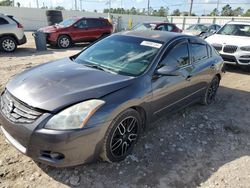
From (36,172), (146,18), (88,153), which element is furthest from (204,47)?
(146,18)

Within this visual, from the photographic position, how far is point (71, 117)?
273 centimetres

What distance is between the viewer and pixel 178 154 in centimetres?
370

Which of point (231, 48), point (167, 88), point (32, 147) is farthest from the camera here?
point (231, 48)

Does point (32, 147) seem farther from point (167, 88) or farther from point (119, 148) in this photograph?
point (167, 88)

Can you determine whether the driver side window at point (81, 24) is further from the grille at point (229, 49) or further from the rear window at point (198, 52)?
the rear window at point (198, 52)

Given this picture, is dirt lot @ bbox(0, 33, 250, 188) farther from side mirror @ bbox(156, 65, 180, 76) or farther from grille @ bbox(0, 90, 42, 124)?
side mirror @ bbox(156, 65, 180, 76)

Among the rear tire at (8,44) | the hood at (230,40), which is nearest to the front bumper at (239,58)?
the hood at (230,40)

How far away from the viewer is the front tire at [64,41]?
13.0 metres

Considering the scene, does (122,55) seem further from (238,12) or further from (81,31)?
(238,12)

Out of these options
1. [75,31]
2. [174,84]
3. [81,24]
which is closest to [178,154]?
[174,84]

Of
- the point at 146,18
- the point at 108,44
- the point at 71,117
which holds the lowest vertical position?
the point at 146,18

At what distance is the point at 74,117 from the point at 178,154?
173 centimetres

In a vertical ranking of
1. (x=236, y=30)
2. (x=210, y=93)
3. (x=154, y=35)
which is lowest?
(x=210, y=93)

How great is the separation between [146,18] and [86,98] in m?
32.7
